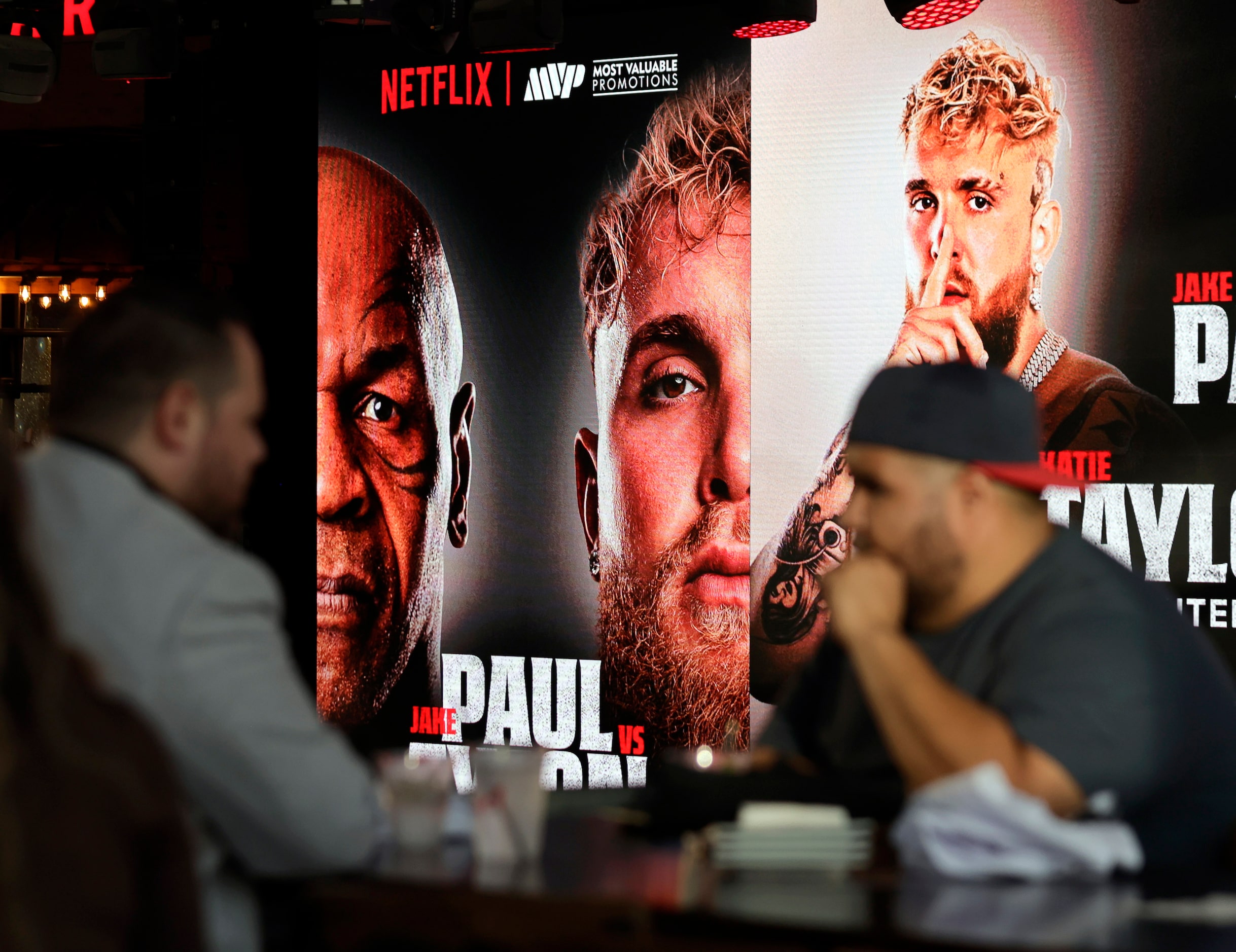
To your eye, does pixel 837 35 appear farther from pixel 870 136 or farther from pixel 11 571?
pixel 11 571

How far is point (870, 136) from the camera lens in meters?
4.47

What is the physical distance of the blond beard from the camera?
4637 millimetres

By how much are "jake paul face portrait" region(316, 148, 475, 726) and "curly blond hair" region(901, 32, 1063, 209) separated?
5.53 ft

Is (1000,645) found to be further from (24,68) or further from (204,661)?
(24,68)

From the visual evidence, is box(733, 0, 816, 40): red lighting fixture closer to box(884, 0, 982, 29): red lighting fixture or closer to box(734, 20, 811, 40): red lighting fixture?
box(734, 20, 811, 40): red lighting fixture

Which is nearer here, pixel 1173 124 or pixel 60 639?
pixel 60 639

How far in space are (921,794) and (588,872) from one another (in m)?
0.39

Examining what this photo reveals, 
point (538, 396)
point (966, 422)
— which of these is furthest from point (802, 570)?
point (966, 422)

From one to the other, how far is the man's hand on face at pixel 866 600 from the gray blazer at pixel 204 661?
0.65m

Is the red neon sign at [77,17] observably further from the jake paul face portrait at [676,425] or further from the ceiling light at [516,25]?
the jake paul face portrait at [676,425]

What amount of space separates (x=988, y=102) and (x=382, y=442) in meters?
2.28

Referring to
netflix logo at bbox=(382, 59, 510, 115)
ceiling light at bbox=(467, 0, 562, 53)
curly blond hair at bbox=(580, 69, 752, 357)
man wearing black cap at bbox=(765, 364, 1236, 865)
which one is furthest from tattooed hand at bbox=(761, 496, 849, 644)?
man wearing black cap at bbox=(765, 364, 1236, 865)

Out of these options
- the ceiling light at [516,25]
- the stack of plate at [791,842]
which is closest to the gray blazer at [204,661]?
the stack of plate at [791,842]

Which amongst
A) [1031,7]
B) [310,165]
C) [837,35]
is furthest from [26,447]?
[1031,7]
